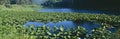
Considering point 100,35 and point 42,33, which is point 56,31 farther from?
point 100,35

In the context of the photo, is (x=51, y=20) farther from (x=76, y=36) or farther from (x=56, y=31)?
(x=76, y=36)

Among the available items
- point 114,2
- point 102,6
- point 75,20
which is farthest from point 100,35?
point 102,6

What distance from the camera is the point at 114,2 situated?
122ft

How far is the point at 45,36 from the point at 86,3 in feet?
107

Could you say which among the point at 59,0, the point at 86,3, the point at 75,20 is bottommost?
the point at 59,0

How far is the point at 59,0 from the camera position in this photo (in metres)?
72.3

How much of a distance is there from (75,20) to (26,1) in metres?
48.0

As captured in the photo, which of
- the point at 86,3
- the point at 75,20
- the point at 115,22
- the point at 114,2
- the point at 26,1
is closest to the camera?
the point at 115,22

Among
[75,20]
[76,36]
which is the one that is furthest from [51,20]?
[76,36]

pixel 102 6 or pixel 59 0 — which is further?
pixel 59 0

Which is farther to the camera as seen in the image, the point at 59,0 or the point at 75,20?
the point at 59,0

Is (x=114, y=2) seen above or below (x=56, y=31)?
below

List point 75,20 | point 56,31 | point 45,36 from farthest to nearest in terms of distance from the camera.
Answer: point 75,20 → point 56,31 → point 45,36

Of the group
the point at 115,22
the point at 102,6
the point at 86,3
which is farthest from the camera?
the point at 86,3
